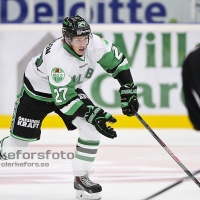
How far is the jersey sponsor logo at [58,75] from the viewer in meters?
3.71

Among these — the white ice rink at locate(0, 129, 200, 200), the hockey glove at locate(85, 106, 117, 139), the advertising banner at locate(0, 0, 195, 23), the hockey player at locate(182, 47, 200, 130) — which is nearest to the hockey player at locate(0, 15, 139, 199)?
the hockey glove at locate(85, 106, 117, 139)

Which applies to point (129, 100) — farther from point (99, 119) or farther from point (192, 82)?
point (192, 82)

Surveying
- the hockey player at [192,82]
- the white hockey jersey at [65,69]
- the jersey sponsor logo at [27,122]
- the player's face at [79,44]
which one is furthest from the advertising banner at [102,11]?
the hockey player at [192,82]

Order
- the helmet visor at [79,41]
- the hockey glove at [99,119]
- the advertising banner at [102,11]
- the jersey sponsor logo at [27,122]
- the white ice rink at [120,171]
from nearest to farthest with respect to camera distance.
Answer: the hockey glove at [99,119]
the helmet visor at [79,41]
the white ice rink at [120,171]
the jersey sponsor logo at [27,122]
the advertising banner at [102,11]

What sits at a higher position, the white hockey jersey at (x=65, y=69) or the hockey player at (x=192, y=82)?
the hockey player at (x=192, y=82)

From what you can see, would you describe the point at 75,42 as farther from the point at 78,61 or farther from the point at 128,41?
the point at 128,41

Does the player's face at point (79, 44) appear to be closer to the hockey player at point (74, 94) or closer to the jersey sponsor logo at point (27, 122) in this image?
the hockey player at point (74, 94)

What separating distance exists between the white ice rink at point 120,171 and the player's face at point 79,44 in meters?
0.84

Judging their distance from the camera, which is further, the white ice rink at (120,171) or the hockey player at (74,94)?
the white ice rink at (120,171)

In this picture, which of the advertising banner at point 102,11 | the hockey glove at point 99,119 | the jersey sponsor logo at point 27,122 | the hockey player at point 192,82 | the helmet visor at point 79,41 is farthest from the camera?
the advertising banner at point 102,11

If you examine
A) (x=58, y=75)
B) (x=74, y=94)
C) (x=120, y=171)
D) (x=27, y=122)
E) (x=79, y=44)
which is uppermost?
(x=79, y=44)

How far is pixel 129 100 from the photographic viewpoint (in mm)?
3977

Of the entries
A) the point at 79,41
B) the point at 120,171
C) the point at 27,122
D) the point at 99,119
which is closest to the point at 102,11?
the point at 120,171

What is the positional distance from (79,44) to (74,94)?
28 centimetres
